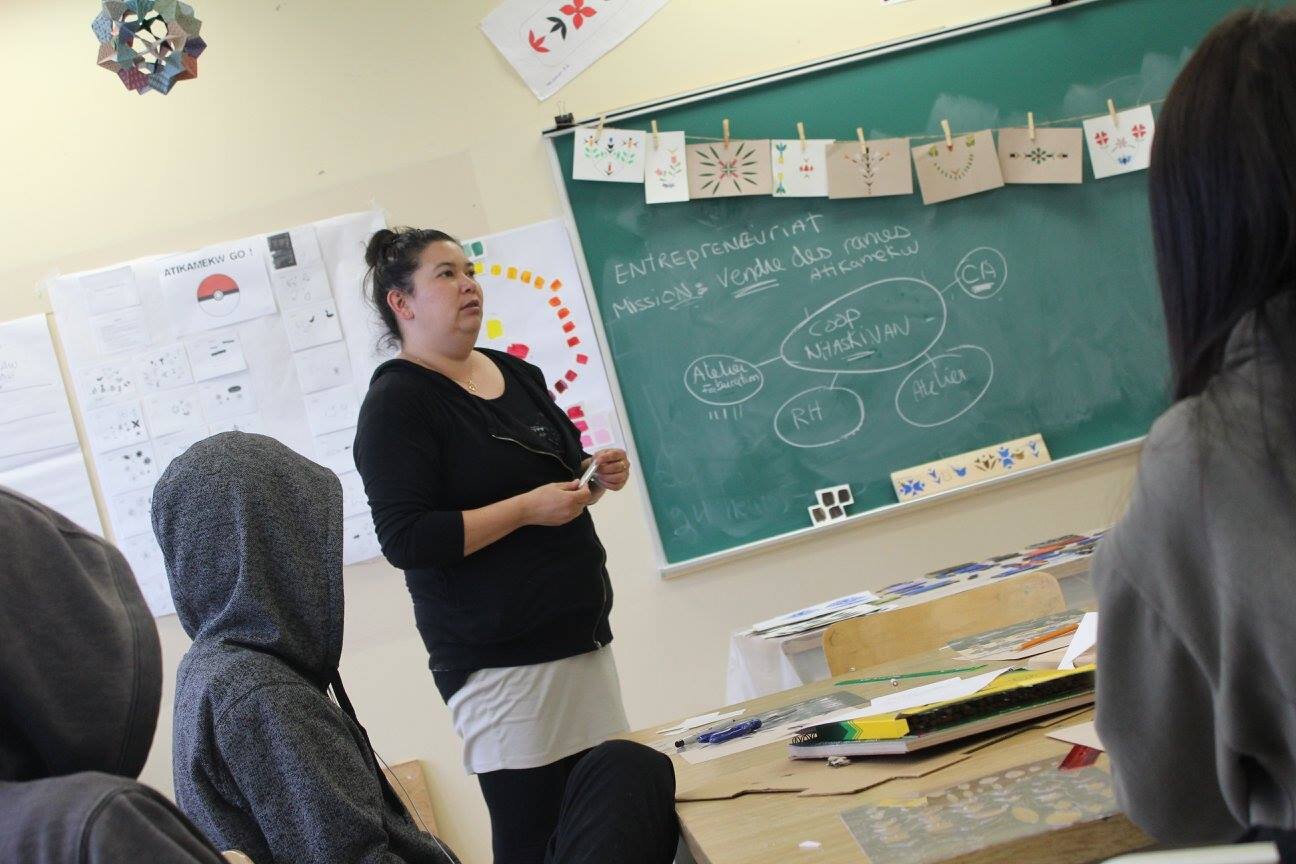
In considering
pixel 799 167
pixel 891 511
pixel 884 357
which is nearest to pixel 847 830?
pixel 891 511

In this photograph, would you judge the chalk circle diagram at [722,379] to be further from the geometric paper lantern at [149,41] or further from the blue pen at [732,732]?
the blue pen at [732,732]

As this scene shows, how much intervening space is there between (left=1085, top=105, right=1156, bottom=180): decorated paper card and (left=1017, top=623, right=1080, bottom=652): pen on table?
2330 millimetres

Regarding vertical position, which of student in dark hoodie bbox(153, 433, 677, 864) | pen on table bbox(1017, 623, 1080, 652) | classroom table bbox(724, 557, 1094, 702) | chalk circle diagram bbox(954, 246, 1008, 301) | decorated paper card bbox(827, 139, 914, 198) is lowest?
classroom table bbox(724, 557, 1094, 702)

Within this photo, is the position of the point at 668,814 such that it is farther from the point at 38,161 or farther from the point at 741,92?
the point at 38,161

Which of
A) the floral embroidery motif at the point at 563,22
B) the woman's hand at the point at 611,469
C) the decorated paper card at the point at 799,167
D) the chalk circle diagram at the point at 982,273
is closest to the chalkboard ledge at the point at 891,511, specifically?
the chalk circle diagram at the point at 982,273

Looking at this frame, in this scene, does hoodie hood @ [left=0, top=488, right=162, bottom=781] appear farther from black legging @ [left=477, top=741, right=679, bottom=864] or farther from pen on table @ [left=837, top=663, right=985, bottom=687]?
pen on table @ [left=837, top=663, right=985, bottom=687]

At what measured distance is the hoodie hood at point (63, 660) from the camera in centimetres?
73

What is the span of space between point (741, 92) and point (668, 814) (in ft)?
8.96

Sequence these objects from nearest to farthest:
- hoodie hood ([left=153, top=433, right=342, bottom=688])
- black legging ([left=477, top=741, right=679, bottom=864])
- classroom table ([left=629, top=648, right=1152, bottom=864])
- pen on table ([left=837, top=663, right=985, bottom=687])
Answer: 1. classroom table ([left=629, top=648, right=1152, bottom=864])
2. black legging ([left=477, top=741, right=679, bottom=864])
3. hoodie hood ([left=153, top=433, right=342, bottom=688])
4. pen on table ([left=837, top=663, right=985, bottom=687])

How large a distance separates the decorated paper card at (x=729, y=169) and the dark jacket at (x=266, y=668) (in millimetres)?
2099

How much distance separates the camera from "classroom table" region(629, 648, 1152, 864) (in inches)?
37.7

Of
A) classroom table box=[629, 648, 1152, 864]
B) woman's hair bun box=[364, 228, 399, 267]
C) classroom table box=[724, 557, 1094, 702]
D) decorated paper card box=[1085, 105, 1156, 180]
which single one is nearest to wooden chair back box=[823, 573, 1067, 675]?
classroom table box=[724, 557, 1094, 702]

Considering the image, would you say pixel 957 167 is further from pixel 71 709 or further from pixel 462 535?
pixel 71 709

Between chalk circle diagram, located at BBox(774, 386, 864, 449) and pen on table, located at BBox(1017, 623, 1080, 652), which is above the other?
chalk circle diagram, located at BBox(774, 386, 864, 449)
